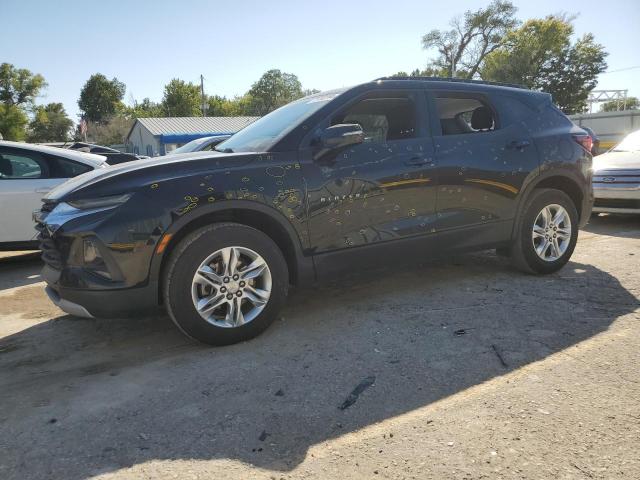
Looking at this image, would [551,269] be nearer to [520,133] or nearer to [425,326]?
[520,133]

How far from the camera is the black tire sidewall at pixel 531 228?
179 inches

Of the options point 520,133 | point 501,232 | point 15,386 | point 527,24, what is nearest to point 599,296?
point 501,232

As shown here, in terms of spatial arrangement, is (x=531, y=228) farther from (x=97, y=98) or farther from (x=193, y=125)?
(x=97, y=98)

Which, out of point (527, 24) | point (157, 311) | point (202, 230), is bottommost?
point (157, 311)

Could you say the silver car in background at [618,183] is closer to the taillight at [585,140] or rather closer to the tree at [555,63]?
the taillight at [585,140]

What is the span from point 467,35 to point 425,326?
60219mm

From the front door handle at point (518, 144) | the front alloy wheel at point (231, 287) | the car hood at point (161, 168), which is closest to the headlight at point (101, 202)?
the car hood at point (161, 168)

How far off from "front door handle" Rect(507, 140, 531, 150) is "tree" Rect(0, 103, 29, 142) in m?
63.0

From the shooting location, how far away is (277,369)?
3.01 m

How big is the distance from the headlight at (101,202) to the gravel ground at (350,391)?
1031 mm

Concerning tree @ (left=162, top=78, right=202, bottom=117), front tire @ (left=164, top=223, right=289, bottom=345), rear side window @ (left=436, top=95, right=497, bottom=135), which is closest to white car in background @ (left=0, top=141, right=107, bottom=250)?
front tire @ (left=164, top=223, right=289, bottom=345)

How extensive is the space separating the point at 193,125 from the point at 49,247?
4378cm

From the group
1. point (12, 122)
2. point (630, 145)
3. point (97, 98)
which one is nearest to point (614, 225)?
point (630, 145)

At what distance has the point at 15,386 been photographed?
295 centimetres
